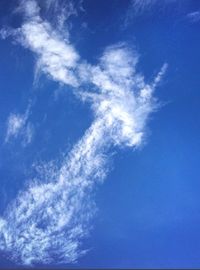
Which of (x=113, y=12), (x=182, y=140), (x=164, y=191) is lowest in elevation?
(x=164, y=191)

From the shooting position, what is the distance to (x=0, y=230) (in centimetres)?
1306

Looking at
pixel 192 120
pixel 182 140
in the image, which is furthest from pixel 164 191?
pixel 192 120

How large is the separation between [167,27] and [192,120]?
3462 millimetres

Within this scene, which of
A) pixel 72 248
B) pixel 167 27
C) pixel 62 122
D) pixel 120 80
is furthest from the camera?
pixel 72 248

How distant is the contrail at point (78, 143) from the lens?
10.9m

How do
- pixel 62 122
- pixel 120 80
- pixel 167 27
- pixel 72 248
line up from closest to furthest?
pixel 167 27 → pixel 120 80 → pixel 62 122 → pixel 72 248

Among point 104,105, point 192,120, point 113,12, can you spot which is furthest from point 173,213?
point 113,12

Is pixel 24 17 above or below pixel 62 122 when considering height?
above

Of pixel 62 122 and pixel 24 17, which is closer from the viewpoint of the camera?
pixel 24 17

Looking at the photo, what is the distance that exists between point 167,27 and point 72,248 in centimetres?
965

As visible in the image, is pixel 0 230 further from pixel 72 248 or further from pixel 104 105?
pixel 104 105

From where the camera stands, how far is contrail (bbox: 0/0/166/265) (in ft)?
35.7

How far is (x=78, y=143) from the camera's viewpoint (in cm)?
1265

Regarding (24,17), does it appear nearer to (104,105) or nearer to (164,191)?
(104,105)
